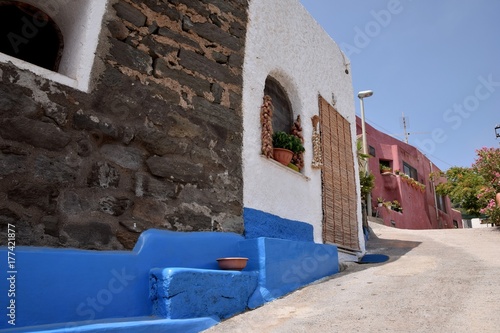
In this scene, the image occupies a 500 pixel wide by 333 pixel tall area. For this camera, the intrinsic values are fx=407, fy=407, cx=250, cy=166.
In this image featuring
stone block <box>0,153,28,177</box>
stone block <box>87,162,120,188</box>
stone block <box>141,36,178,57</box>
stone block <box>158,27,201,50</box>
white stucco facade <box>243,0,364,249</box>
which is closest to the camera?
stone block <box>0,153,28,177</box>

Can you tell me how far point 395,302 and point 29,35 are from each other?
4.02m

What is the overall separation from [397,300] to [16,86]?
351 centimetres

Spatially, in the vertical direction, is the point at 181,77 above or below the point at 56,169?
above

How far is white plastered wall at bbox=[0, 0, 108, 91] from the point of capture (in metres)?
3.34

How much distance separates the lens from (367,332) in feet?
9.23

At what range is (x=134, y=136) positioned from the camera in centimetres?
358

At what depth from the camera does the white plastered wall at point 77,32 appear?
334cm

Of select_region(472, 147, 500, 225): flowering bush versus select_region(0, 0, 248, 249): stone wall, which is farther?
select_region(472, 147, 500, 225): flowering bush

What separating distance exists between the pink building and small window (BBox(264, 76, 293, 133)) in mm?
10635

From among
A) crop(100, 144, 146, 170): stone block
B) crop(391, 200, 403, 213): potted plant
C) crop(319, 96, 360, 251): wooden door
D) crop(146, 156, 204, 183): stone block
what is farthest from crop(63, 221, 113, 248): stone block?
crop(391, 200, 403, 213): potted plant

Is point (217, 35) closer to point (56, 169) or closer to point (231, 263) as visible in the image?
point (56, 169)

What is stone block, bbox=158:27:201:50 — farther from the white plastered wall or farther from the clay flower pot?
the clay flower pot

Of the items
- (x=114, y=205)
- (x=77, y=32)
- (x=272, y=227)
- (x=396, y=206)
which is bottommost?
(x=272, y=227)

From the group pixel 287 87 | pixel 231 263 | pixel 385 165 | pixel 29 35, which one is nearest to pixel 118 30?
pixel 29 35
